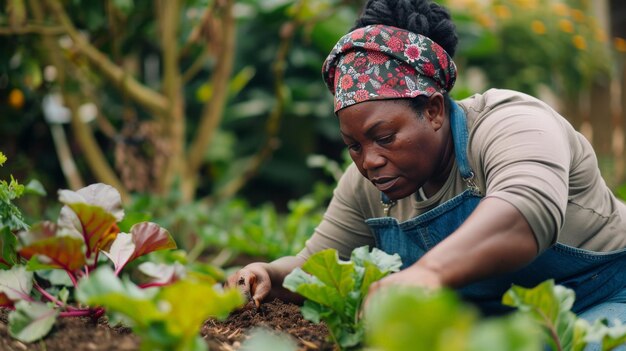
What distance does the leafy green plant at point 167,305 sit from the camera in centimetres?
116

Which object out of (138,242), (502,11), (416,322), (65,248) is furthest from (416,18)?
(502,11)

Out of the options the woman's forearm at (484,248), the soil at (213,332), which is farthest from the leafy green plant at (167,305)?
the woman's forearm at (484,248)

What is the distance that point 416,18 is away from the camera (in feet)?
6.91

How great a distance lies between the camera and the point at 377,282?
4.82 ft

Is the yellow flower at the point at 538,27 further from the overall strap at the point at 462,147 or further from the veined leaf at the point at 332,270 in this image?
the veined leaf at the point at 332,270

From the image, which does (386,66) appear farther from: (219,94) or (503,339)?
(219,94)

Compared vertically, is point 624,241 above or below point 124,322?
below

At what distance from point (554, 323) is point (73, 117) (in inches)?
133

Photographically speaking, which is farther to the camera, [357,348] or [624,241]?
[624,241]

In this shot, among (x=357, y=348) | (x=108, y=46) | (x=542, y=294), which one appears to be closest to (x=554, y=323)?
(x=542, y=294)

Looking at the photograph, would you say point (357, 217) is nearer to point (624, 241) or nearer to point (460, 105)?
point (460, 105)

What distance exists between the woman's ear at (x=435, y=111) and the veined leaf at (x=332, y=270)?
2.11 ft

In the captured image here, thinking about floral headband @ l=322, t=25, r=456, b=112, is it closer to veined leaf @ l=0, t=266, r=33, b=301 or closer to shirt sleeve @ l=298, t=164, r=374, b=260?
shirt sleeve @ l=298, t=164, r=374, b=260

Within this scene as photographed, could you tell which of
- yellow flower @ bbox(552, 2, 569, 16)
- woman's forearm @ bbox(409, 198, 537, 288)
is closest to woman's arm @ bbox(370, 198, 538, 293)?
woman's forearm @ bbox(409, 198, 537, 288)
